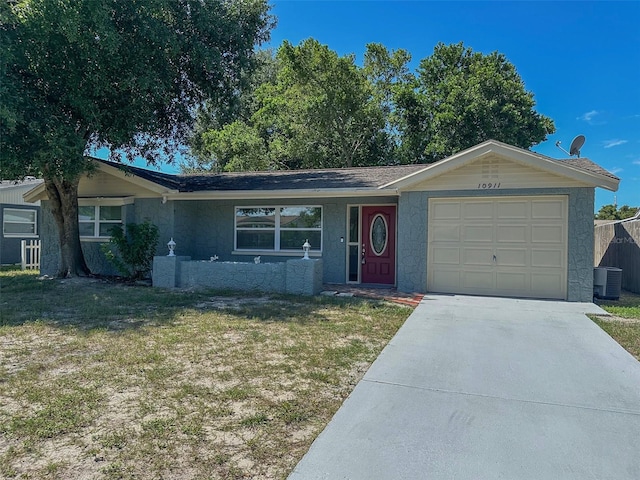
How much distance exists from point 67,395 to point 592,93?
2542 centimetres

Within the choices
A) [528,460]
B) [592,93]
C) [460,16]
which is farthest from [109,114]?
[592,93]

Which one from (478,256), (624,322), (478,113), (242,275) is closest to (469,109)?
(478,113)

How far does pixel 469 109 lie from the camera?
69.8 feet

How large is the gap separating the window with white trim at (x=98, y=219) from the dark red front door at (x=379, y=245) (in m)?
7.70

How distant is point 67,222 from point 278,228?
20.2ft

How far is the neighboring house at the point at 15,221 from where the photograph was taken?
1734 centimetres

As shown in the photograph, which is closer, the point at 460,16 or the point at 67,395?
the point at 67,395

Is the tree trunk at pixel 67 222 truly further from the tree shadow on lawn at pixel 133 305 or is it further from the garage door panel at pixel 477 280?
the garage door panel at pixel 477 280

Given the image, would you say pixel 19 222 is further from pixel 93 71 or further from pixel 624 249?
pixel 624 249

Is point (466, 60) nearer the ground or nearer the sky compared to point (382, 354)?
nearer the sky

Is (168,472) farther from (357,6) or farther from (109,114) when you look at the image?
(357,6)

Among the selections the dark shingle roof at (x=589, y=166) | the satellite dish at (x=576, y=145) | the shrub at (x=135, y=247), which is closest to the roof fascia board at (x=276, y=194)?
the shrub at (x=135, y=247)

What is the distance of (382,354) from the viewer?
5.44m

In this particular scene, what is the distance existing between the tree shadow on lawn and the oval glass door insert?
9.35 feet
